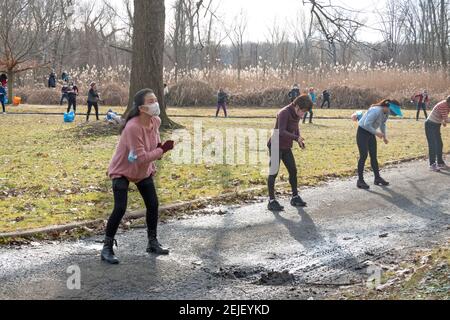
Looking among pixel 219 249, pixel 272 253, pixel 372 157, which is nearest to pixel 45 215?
pixel 219 249

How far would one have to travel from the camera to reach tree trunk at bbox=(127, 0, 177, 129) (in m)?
17.5

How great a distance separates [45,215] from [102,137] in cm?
953

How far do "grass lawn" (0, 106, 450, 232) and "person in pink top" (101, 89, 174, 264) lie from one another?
1.80 metres

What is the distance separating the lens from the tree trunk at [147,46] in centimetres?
1752

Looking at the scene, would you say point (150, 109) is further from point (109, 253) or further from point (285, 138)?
point (285, 138)

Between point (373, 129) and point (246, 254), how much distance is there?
505 cm

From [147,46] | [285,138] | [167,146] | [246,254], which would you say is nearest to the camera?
[167,146]

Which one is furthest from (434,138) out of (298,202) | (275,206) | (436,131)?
(275,206)

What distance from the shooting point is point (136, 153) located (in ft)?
19.7

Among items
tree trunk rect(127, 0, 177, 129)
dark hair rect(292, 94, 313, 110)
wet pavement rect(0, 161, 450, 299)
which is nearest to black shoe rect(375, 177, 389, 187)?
wet pavement rect(0, 161, 450, 299)

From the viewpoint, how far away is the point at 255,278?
5.87 meters

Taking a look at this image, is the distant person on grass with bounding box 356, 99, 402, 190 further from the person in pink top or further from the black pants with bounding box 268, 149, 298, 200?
the person in pink top

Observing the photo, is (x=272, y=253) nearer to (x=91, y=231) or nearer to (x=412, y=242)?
(x=412, y=242)

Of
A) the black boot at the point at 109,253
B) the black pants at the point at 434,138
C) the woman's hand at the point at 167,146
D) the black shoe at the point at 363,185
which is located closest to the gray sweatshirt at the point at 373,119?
the black shoe at the point at 363,185
